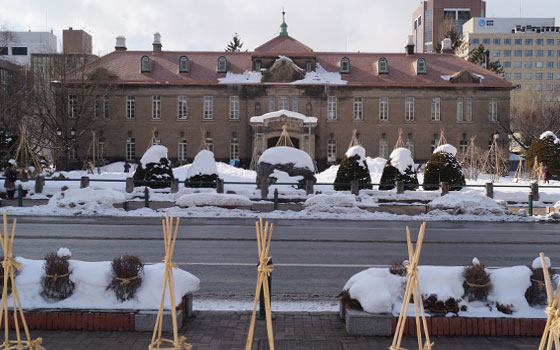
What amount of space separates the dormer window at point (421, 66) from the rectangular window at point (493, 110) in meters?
7.63

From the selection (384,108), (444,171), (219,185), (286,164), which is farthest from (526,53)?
(219,185)

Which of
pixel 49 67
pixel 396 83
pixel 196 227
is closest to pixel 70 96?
pixel 49 67

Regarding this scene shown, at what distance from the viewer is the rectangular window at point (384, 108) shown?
52.8m

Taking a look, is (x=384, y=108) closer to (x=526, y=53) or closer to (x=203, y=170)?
(x=203, y=170)

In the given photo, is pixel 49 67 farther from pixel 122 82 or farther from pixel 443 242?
pixel 443 242

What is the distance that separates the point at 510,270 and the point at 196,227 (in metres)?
12.1

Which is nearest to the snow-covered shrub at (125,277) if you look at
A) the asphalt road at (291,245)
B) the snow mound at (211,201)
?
the asphalt road at (291,245)

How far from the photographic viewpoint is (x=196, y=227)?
17.4 m

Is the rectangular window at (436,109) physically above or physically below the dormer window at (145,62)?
below

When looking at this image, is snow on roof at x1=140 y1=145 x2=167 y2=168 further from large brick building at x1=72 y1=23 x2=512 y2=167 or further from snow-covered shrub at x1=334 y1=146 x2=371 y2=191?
large brick building at x1=72 y1=23 x2=512 y2=167

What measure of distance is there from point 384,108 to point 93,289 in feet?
161

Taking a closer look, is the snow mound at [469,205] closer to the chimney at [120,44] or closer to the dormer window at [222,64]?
the dormer window at [222,64]

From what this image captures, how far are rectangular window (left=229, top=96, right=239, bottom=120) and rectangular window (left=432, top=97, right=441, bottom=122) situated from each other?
2055 centimetres

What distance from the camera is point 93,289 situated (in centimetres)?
667
